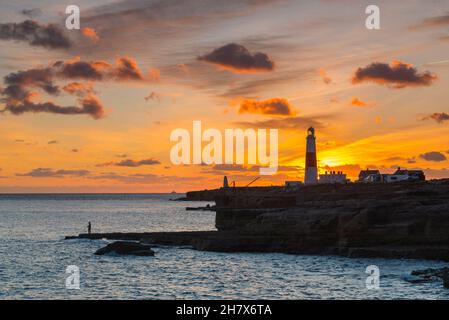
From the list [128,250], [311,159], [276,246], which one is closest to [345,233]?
[276,246]

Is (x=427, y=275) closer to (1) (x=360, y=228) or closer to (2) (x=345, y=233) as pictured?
(1) (x=360, y=228)

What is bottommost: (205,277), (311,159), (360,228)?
(205,277)

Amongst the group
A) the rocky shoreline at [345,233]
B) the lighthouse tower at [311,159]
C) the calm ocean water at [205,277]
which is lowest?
the calm ocean water at [205,277]

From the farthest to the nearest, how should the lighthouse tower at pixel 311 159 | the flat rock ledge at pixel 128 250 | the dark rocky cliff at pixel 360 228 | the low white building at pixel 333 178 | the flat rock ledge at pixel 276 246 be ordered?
the low white building at pixel 333 178, the lighthouse tower at pixel 311 159, the flat rock ledge at pixel 128 250, the dark rocky cliff at pixel 360 228, the flat rock ledge at pixel 276 246

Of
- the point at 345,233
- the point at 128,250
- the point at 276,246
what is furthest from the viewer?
the point at 276,246

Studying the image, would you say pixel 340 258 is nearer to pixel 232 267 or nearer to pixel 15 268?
pixel 232 267

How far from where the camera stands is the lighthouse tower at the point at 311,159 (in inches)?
4510

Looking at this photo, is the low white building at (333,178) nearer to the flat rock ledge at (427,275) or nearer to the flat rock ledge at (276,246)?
the flat rock ledge at (276,246)

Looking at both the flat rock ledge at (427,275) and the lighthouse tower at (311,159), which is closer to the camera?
the flat rock ledge at (427,275)

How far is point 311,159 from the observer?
119875 millimetres

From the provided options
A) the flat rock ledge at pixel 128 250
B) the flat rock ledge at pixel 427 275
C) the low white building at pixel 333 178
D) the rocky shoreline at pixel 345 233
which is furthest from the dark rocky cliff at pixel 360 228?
the low white building at pixel 333 178

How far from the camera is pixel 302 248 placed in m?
60.7
